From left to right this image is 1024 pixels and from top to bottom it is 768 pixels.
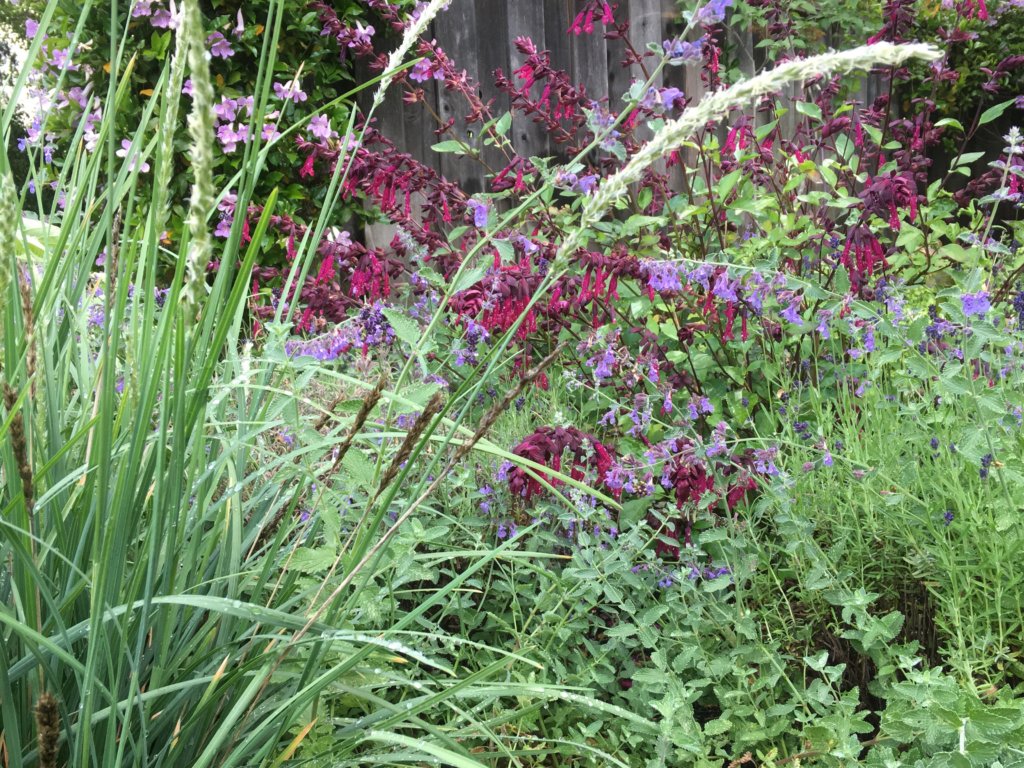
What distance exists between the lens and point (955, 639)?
1.74 m

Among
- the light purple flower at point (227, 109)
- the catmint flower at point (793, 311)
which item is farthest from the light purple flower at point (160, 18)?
the catmint flower at point (793, 311)

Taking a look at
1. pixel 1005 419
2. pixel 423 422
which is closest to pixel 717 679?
pixel 1005 419

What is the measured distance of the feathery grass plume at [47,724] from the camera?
2.15 feet

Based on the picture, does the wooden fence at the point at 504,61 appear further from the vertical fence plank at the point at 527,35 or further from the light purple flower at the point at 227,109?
the light purple flower at the point at 227,109

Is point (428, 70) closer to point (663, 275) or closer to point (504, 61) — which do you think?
point (663, 275)

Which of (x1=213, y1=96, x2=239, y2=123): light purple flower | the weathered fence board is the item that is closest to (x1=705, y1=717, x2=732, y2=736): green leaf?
(x1=213, y1=96, x2=239, y2=123): light purple flower

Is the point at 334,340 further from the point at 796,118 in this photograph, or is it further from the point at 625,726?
the point at 796,118

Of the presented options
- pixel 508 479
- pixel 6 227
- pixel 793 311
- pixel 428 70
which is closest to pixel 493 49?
pixel 428 70

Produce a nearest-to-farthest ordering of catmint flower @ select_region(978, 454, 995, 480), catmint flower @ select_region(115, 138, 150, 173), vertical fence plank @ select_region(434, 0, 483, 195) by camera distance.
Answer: catmint flower @ select_region(115, 138, 150, 173) → catmint flower @ select_region(978, 454, 995, 480) → vertical fence plank @ select_region(434, 0, 483, 195)

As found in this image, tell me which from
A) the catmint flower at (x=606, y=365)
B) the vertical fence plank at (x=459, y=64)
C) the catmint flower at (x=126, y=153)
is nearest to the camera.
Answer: the catmint flower at (x=126, y=153)

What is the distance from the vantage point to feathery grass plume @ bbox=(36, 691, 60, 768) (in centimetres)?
66

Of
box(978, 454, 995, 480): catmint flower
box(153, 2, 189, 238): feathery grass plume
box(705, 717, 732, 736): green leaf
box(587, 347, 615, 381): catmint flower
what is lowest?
box(705, 717, 732, 736): green leaf

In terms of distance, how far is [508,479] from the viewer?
6.64ft

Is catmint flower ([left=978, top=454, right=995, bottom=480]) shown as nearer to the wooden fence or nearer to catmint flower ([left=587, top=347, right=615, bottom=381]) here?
catmint flower ([left=587, top=347, right=615, bottom=381])
